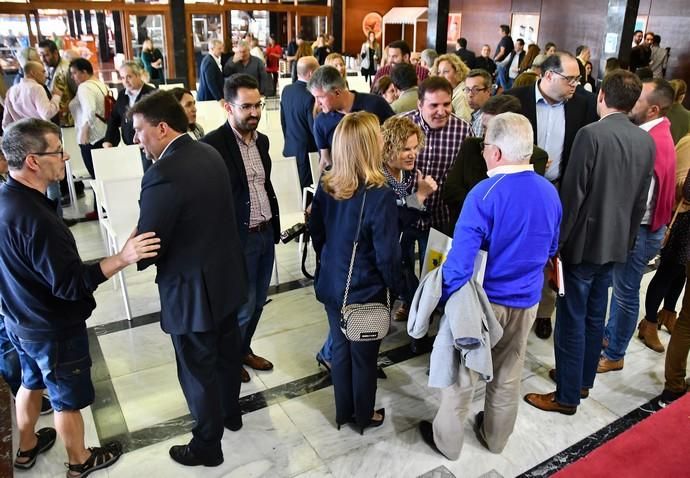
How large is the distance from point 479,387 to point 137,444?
6.09ft

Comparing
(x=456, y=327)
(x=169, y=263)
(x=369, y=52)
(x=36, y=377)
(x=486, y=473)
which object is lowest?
(x=486, y=473)

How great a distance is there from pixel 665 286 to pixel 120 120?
4444mm

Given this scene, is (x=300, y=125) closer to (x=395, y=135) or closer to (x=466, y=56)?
(x=395, y=135)

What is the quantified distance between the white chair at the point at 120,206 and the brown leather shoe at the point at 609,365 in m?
3.09

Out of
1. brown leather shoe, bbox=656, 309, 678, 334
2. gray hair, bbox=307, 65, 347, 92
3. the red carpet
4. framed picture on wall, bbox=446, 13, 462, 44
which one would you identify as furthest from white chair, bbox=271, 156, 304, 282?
framed picture on wall, bbox=446, 13, 462, 44

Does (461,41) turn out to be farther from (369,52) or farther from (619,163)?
(619,163)

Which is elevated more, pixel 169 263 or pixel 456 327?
pixel 169 263

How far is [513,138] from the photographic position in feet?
7.14

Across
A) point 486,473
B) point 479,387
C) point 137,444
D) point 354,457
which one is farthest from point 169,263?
point 479,387

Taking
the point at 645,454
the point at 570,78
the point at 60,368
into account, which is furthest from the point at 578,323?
the point at 60,368

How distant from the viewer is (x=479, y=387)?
3.22m

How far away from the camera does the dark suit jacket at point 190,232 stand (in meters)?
2.05

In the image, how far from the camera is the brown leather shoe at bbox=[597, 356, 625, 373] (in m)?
3.39

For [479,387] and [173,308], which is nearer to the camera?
[173,308]
